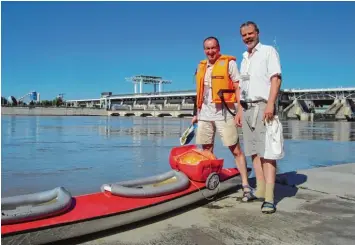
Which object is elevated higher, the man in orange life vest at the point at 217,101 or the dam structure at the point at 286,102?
the dam structure at the point at 286,102

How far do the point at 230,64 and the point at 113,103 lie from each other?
166932mm

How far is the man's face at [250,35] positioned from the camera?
455 centimetres

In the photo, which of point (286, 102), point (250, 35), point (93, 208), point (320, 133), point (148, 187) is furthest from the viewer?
point (286, 102)

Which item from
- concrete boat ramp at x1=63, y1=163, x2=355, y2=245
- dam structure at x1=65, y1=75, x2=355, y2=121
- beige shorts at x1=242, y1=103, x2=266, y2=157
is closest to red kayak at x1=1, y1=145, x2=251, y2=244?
concrete boat ramp at x1=63, y1=163, x2=355, y2=245

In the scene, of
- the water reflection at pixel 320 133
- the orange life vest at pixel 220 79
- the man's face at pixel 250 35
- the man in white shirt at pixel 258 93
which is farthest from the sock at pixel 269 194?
the water reflection at pixel 320 133

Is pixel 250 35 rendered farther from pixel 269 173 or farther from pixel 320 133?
pixel 320 133

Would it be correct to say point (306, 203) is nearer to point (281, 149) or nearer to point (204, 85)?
point (281, 149)

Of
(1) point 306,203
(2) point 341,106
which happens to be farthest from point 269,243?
(2) point 341,106

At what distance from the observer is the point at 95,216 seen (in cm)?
332

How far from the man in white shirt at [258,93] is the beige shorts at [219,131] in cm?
20

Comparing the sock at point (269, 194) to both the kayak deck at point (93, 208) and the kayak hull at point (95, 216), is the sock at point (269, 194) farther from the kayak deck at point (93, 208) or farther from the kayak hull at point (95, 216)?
the kayak deck at point (93, 208)

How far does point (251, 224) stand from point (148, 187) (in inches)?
45.8

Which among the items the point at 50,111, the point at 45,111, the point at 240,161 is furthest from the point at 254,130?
the point at 50,111

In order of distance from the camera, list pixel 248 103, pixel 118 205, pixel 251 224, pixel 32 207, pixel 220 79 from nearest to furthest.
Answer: pixel 32 207 < pixel 118 205 < pixel 251 224 < pixel 248 103 < pixel 220 79
